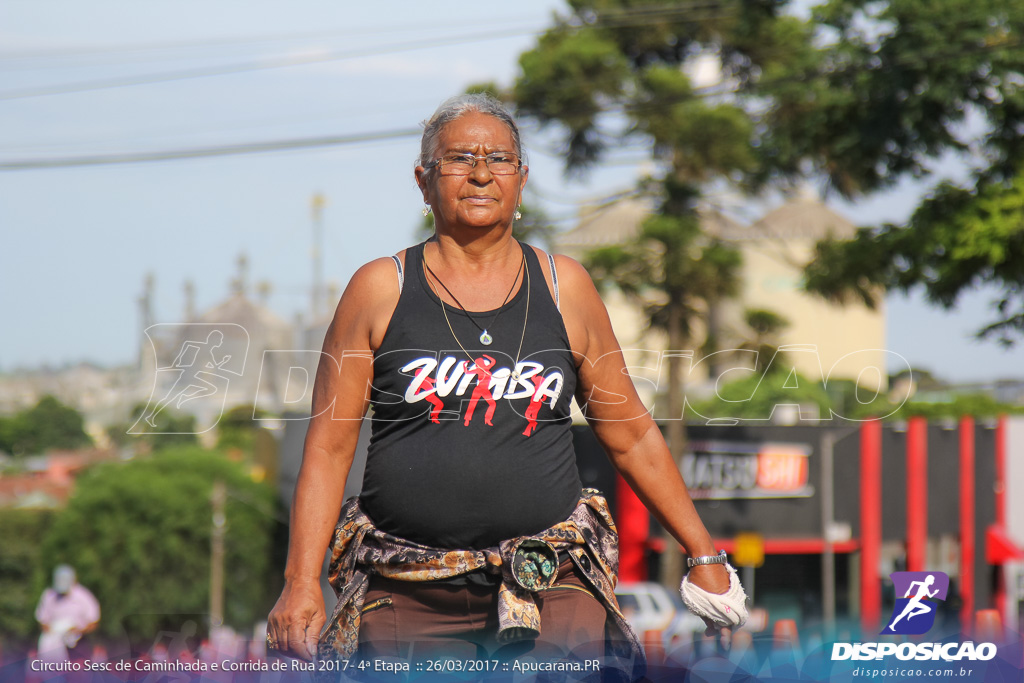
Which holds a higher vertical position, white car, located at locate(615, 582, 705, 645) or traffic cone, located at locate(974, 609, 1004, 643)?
traffic cone, located at locate(974, 609, 1004, 643)

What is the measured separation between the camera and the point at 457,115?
2799 millimetres

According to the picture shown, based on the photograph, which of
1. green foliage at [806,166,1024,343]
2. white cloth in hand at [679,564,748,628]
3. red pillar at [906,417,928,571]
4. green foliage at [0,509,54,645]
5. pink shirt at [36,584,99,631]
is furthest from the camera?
green foliage at [0,509,54,645]

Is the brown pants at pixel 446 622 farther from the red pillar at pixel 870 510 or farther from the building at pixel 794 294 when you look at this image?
the building at pixel 794 294

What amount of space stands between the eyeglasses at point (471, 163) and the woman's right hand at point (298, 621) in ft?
3.44

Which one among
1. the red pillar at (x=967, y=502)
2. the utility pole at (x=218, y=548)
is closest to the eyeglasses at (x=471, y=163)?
the red pillar at (x=967, y=502)

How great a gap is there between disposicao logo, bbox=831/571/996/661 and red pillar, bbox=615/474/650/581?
62.3ft

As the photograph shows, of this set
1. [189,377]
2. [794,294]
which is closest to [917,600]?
[189,377]

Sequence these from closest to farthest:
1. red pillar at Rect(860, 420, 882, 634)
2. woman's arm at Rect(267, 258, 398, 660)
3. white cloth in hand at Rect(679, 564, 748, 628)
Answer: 1. woman's arm at Rect(267, 258, 398, 660)
2. white cloth in hand at Rect(679, 564, 748, 628)
3. red pillar at Rect(860, 420, 882, 634)

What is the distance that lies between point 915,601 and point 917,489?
74.5ft

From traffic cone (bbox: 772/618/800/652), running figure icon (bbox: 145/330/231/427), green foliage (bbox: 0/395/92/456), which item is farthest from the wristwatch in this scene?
green foliage (bbox: 0/395/92/456)

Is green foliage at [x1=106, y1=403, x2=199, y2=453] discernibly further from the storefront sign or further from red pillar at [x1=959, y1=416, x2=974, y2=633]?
red pillar at [x1=959, y1=416, x2=974, y2=633]

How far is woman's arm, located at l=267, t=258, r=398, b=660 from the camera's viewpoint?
2658 mm

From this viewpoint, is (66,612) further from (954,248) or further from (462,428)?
(954,248)

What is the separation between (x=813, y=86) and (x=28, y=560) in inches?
1503
